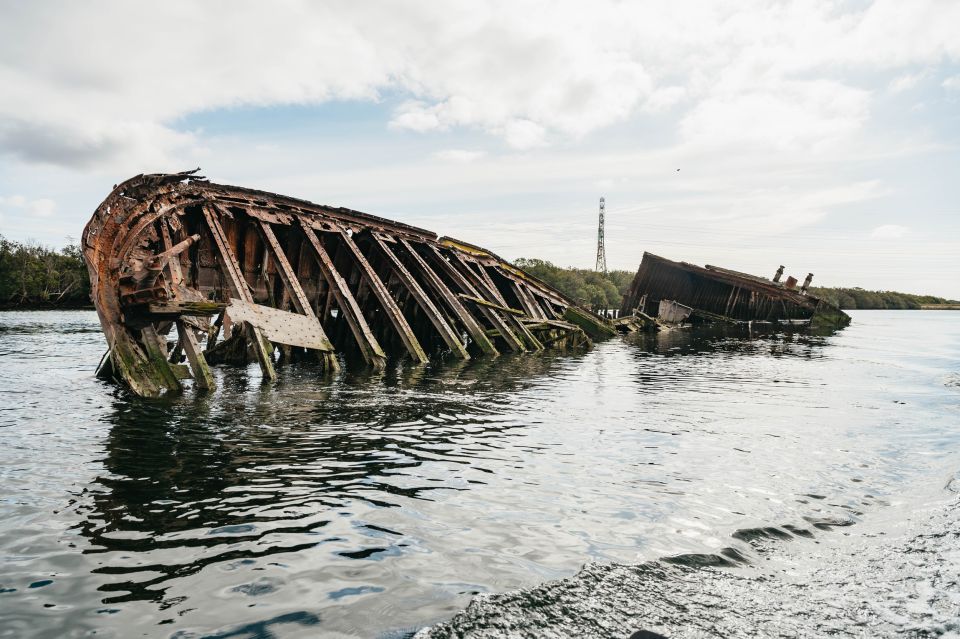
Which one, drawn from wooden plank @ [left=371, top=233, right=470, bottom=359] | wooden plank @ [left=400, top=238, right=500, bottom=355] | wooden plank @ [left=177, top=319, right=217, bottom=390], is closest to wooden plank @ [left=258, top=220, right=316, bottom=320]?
wooden plank @ [left=177, top=319, right=217, bottom=390]

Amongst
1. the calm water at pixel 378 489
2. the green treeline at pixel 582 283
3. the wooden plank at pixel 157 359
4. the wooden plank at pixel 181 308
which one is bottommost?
the calm water at pixel 378 489

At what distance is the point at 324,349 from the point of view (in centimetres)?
1127

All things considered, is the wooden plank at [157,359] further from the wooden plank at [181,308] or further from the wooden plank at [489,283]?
the wooden plank at [489,283]

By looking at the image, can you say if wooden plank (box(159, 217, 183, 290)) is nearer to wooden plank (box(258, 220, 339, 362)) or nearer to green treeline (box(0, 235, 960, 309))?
wooden plank (box(258, 220, 339, 362))

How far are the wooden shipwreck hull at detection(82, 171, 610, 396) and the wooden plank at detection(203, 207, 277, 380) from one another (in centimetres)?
3

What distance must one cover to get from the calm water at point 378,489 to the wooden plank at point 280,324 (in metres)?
1.15

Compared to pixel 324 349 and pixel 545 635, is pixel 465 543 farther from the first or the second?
pixel 324 349

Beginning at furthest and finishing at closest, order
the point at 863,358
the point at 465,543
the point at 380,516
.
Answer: the point at 863,358 < the point at 380,516 < the point at 465,543

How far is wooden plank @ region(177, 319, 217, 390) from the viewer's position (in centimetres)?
884

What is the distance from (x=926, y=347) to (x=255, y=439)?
26501 mm

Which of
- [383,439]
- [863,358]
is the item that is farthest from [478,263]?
[383,439]

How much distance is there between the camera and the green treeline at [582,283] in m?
73.5

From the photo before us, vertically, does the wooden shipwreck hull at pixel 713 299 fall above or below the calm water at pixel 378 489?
above

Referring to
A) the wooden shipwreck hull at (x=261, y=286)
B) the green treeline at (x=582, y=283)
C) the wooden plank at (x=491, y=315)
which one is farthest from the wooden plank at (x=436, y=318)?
the green treeline at (x=582, y=283)
